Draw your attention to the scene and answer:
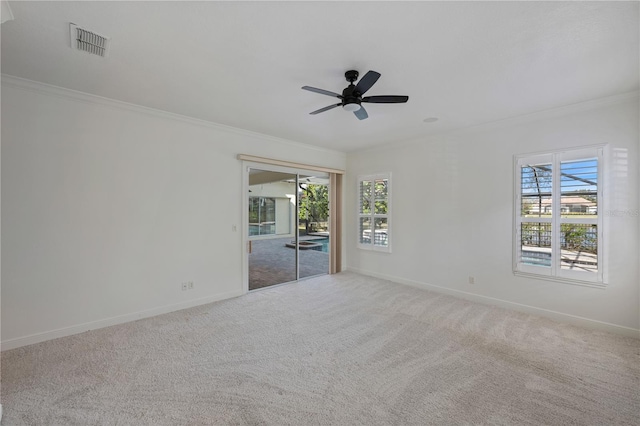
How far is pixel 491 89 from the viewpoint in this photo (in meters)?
2.89

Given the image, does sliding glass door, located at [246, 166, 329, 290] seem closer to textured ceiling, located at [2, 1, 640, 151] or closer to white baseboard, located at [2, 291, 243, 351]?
white baseboard, located at [2, 291, 243, 351]

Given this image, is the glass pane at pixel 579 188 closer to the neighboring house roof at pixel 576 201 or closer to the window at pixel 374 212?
the neighboring house roof at pixel 576 201

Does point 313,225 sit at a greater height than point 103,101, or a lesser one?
lesser

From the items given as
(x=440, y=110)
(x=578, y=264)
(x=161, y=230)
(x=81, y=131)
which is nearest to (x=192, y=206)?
(x=161, y=230)

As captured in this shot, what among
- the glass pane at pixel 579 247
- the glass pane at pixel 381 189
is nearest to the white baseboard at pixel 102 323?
the glass pane at pixel 381 189

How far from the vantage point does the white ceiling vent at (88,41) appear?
6.58 ft

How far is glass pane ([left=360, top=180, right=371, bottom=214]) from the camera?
5.66 m

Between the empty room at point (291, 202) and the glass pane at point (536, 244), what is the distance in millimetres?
27

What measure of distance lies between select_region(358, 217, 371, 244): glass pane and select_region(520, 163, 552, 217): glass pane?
2633 mm

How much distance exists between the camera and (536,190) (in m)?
3.63

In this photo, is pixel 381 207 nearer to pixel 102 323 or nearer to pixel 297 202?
pixel 297 202

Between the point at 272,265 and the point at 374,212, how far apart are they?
230 cm

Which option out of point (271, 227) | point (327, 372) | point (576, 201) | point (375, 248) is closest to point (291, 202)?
point (271, 227)

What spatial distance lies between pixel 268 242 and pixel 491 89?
152 inches
